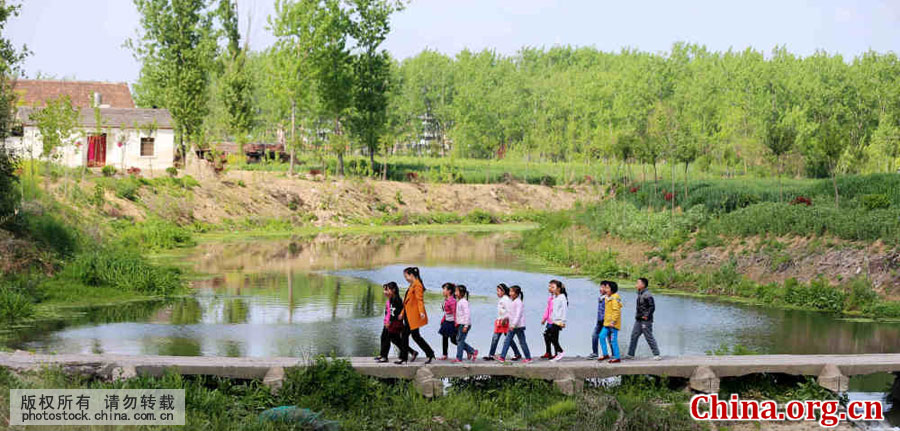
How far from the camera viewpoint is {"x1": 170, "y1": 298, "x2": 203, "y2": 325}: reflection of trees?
2320 cm

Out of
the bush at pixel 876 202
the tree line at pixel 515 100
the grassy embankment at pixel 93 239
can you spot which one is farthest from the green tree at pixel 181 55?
the bush at pixel 876 202

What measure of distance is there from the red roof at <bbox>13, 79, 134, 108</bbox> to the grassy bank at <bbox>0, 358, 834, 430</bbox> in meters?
62.1

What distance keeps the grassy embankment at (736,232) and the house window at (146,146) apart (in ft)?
90.4

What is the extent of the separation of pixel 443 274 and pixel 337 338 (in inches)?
516

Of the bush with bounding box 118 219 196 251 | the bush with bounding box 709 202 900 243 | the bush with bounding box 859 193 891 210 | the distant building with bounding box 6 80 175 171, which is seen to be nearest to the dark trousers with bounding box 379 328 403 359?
the bush with bounding box 709 202 900 243

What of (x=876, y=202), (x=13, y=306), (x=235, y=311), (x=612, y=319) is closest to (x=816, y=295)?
(x=876, y=202)

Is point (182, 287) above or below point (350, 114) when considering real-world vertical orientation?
below

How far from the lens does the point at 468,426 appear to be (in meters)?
14.2

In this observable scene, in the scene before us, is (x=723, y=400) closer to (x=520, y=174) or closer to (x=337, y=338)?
(x=337, y=338)

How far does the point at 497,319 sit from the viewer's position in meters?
16.3

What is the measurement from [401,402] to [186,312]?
455 inches

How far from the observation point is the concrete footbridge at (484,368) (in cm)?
1499

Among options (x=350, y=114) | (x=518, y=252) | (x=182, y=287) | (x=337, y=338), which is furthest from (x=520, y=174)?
(x=337, y=338)

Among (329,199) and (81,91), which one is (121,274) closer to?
(329,199)
